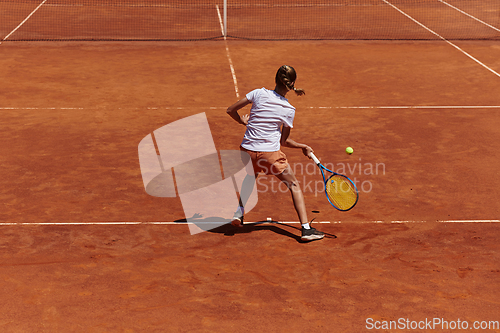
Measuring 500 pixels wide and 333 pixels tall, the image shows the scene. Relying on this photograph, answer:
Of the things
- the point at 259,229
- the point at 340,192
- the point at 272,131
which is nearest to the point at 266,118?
the point at 272,131

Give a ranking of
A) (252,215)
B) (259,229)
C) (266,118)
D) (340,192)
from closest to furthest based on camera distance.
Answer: (266,118) < (340,192) < (259,229) < (252,215)

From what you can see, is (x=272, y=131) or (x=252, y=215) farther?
(x=252, y=215)

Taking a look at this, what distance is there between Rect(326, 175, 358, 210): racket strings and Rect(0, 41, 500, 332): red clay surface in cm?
42

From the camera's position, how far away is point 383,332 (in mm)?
4977

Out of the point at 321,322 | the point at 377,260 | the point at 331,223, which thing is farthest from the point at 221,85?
the point at 321,322

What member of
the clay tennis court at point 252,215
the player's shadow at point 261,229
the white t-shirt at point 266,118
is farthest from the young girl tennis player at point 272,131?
the clay tennis court at point 252,215

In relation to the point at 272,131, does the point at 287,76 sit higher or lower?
higher

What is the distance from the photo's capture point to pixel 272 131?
6.39m

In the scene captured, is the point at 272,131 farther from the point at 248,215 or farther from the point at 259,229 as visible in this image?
the point at 248,215

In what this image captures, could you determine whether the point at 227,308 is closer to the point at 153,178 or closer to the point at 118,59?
the point at 153,178

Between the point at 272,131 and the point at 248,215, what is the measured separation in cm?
136

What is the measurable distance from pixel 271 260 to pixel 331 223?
1.19 meters

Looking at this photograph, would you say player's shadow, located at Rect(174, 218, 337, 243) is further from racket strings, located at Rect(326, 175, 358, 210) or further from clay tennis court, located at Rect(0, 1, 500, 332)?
racket strings, located at Rect(326, 175, 358, 210)

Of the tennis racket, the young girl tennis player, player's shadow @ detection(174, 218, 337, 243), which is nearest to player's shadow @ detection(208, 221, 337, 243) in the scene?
player's shadow @ detection(174, 218, 337, 243)
